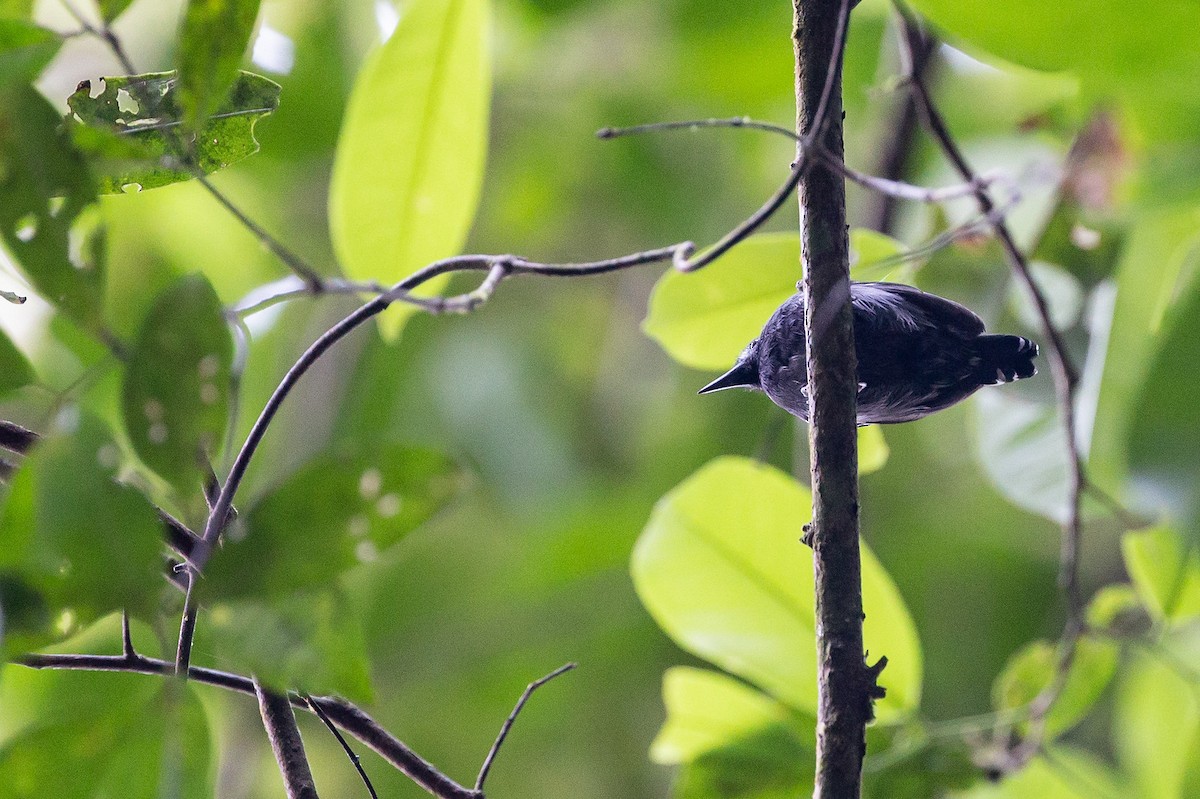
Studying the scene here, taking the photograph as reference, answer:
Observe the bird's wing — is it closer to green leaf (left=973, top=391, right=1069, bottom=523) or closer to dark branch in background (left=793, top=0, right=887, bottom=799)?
dark branch in background (left=793, top=0, right=887, bottom=799)

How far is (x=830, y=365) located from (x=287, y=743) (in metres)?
0.38

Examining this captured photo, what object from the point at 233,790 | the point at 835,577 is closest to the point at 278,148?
the point at 233,790

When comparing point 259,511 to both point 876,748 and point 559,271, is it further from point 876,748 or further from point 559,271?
point 876,748

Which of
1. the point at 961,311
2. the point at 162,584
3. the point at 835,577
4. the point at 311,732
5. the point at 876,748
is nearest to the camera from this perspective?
the point at 162,584

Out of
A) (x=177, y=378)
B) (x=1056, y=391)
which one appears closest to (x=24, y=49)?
(x=177, y=378)

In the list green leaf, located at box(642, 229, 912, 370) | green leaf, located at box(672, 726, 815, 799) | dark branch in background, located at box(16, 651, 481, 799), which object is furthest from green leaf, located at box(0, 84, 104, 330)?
green leaf, located at box(672, 726, 815, 799)

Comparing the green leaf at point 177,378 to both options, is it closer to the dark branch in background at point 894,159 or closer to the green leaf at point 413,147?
the green leaf at point 413,147

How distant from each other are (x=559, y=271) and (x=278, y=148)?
143 cm

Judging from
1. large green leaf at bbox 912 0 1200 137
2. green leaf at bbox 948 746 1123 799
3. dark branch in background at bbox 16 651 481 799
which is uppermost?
large green leaf at bbox 912 0 1200 137

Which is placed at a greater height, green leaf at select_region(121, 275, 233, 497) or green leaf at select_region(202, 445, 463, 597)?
green leaf at select_region(121, 275, 233, 497)

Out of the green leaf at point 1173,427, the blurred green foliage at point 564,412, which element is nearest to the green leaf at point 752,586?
the blurred green foliage at point 564,412

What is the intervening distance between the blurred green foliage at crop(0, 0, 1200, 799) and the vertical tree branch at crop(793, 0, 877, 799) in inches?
6.8

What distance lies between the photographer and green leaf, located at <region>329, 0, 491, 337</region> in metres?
0.89

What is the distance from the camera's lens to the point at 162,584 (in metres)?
0.42
